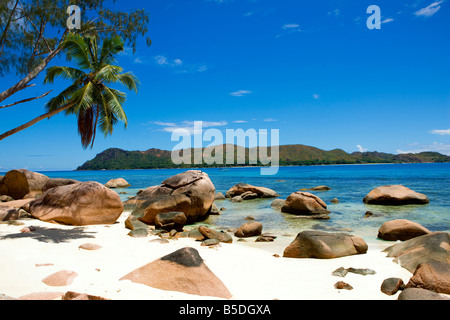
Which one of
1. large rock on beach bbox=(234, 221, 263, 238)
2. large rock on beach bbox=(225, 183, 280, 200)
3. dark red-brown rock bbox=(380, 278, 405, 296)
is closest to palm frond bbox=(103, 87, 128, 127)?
large rock on beach bbox=(234, 221, 263, 238)

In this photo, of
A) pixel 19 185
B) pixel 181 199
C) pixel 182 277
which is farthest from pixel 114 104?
pixel 19 185

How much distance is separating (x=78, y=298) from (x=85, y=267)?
2.24 m

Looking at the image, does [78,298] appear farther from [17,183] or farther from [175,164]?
[175,164]

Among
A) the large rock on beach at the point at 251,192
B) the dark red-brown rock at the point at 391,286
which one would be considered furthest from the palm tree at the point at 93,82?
the large rock on beach at the point at 251,192

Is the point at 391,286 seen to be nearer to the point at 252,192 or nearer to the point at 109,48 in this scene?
the point at 109,48

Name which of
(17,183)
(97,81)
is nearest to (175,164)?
(17,183)

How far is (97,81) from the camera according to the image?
35.1ft

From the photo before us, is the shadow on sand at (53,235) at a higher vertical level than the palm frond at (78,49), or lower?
lower

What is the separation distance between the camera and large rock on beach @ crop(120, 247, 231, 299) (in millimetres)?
5008

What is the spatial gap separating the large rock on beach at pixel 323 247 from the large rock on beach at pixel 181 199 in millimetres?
6971

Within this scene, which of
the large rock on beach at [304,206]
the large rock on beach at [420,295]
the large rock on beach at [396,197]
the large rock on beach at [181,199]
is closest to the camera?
the large rock on beach at [420,295]

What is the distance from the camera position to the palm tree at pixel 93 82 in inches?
402

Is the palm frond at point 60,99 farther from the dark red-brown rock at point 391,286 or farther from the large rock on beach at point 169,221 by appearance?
the dark red-brown rock at point 391,286
